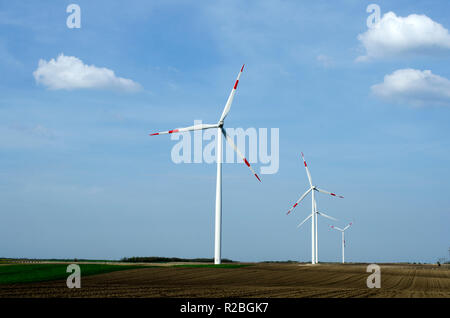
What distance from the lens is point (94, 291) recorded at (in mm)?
33031

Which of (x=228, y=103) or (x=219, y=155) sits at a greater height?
(x=228, y=103)

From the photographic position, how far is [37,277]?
43844 mm
